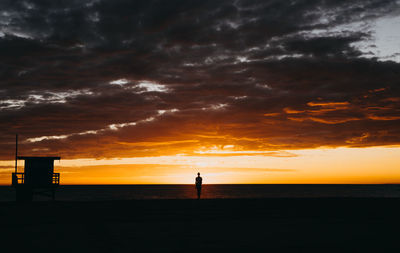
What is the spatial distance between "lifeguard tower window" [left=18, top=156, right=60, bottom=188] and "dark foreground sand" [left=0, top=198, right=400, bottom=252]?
18.2 meters

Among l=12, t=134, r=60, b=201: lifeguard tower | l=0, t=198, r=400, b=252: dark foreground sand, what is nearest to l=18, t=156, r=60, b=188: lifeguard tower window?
l=12, t=134, r=60, b=201: lifeguard tower

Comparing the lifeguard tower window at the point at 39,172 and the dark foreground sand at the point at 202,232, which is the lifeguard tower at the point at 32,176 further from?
the dark foreground sand at the point at 202,232

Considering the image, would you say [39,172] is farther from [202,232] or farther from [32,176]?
[202,232]

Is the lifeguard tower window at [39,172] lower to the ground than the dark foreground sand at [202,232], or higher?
higher

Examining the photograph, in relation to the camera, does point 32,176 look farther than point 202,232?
Yes

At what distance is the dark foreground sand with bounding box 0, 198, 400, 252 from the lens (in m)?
12.4

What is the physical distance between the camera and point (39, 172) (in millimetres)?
→ 40094

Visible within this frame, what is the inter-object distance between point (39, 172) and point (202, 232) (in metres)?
29.0

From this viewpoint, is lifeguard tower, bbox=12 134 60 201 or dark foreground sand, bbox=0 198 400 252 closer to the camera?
dark foreground sand, bbox=0 198 400 252

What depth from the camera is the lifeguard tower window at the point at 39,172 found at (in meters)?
39.6

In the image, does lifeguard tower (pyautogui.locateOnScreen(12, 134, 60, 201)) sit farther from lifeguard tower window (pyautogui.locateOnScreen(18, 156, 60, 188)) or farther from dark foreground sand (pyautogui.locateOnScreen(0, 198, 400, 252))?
dark foreground sand (pyautogui.locateOnScreen(0, 198, 400, 252))

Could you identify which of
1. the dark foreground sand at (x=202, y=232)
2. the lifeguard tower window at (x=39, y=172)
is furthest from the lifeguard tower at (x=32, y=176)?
the dark foreground sand at (x=202, y=232)

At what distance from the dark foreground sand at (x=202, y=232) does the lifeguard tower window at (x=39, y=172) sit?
1818cm

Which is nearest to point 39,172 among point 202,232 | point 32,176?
point 32,176
